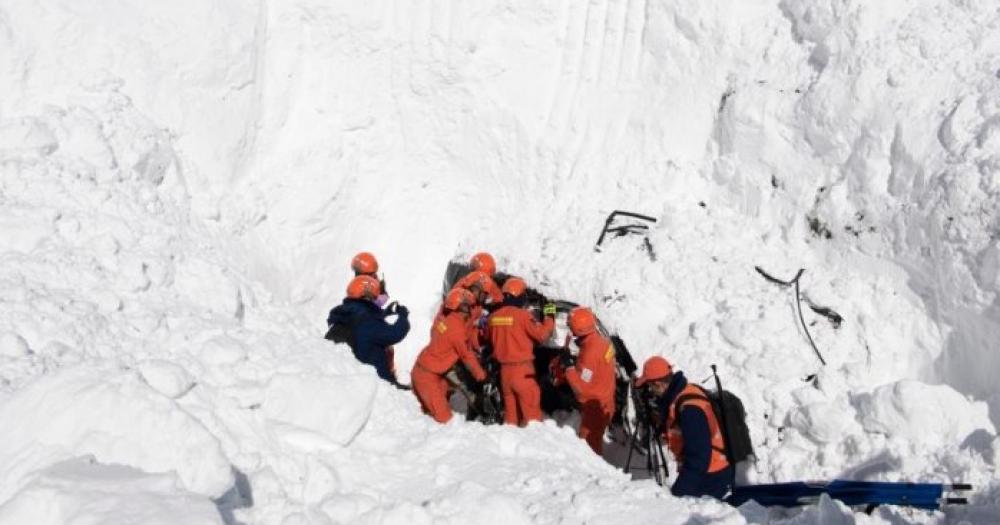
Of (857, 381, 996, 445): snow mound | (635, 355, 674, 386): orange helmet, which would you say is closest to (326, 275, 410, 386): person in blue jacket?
(635, 355, 674, 386): orange helmet

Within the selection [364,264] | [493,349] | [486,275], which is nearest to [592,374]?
[493,349]

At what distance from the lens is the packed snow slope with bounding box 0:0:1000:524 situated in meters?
5.15

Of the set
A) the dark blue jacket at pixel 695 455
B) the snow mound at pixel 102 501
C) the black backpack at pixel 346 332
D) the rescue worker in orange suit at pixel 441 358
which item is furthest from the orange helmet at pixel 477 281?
the snow mound at pixel 102 501

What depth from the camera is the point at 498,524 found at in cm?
458

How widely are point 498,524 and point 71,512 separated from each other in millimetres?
2357

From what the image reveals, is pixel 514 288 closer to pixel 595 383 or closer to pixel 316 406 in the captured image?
pixel 595 383

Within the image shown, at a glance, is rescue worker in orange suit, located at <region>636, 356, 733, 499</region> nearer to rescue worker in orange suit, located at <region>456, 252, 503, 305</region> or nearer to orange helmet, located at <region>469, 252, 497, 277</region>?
rescue worker in orange suit, located at <region>456, 252, 503, 305</region>

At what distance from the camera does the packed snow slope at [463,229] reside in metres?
5.15

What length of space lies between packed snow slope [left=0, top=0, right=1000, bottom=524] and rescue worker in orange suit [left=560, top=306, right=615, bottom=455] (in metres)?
0.85

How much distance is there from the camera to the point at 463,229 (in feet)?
37.7

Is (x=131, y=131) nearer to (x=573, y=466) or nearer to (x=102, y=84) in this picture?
(x=102, y=84)

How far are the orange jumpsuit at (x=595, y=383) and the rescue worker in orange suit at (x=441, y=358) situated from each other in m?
1.20

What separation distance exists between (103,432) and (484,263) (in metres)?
6.66

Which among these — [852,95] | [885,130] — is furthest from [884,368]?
[852,95]
